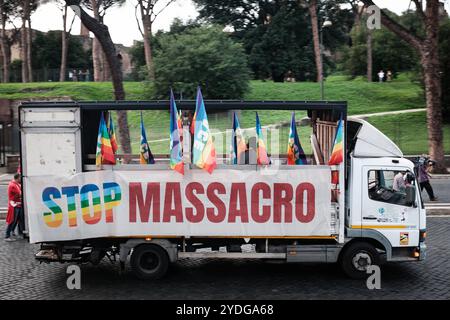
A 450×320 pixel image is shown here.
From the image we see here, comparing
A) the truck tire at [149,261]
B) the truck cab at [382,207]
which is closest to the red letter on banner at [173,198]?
the truck tire at [149,261]

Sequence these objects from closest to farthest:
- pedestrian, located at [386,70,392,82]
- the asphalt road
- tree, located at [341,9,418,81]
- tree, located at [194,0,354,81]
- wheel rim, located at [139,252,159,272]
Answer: the asphalt road < wheel rim, located at [139,252,159,272] < tree, located at [341,9,418,81] < tree, located at [194,0,354,81] < pedestrian, located at [386,70,392,82]

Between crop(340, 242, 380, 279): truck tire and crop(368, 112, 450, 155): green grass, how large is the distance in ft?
66.9

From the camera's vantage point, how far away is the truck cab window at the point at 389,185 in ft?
31.9

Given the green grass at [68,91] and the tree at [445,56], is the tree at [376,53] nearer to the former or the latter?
the tree at [445,56]

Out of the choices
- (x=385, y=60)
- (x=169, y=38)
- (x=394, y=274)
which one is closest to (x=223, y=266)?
(x=394, y=274)

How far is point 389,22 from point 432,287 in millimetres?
16885

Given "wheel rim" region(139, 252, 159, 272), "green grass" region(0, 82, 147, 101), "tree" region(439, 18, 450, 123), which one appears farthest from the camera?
"green grass" region(0, 82, 147, 101)

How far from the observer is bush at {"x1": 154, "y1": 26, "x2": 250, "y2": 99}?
119ft

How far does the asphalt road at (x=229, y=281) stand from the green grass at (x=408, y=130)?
19.3 meters

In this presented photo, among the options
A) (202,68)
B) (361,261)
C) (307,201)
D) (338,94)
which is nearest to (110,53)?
(202,68)

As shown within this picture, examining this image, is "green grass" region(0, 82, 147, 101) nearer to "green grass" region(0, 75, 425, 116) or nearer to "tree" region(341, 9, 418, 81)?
"green grass" region(0, 75, 425, 116)

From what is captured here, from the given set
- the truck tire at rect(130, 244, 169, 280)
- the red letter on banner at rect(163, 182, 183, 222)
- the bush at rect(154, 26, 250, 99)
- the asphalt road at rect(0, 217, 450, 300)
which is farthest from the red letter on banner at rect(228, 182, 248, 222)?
the bush at rect(154, 26, 250, 99)

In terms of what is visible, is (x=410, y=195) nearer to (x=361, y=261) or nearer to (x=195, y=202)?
(x=361, y=261)

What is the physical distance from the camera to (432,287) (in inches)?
368
